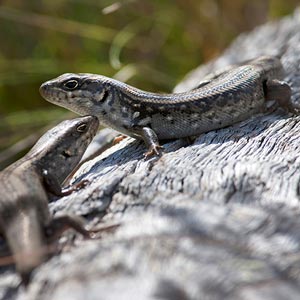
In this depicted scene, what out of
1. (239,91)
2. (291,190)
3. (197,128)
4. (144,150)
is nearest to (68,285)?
(291,190)

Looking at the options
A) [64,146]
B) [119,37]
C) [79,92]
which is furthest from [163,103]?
[119,37]

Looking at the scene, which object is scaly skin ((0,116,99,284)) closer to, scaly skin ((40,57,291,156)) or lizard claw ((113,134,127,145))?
scaly skin ((40,57,291,156))

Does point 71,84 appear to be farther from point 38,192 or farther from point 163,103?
point 38,192

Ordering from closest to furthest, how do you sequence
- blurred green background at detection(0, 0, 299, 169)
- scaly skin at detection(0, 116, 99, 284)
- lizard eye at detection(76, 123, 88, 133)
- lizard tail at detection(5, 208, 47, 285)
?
lizard tail at detection(5, 208, 47, 285)
scaly skin at detection(0, 116, 99, 284)
lizard eye at detection(76, 123, 88, 133)
blurred green background at detection(0, 0, 299, 169)

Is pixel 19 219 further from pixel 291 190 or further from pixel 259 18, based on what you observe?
pixel 259 18

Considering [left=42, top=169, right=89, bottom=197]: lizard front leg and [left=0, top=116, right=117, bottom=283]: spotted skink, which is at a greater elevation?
[left=0, top=116, right=117, bottom=283]: spotted skink

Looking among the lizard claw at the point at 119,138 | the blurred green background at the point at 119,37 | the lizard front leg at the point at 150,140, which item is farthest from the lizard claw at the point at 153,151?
the blurred green background at the point at 119,37

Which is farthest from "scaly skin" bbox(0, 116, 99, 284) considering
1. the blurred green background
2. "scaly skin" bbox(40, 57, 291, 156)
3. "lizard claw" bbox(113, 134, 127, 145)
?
the blurred green background
